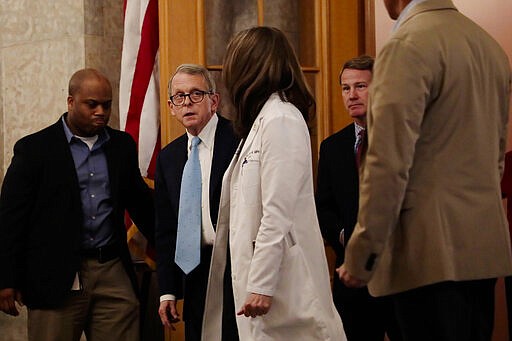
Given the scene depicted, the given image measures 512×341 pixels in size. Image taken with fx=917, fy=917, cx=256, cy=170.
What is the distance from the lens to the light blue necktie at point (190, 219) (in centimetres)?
334

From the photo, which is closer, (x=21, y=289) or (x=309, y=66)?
(x=21, y=289)

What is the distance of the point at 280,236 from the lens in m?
2.53

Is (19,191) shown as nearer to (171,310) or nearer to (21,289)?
(21,289)

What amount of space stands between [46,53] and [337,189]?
1662 mm

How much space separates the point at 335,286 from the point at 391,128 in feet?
5.48

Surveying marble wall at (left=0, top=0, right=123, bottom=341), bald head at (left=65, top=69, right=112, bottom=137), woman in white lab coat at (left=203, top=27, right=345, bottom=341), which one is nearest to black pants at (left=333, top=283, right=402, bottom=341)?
woman in white lab coat at (left=203, top=27, right=345, bottom=341)

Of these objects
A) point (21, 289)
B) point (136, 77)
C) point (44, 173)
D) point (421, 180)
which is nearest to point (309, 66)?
point (136, 77)

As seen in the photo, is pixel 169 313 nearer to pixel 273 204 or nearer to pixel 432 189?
pixel 273 204

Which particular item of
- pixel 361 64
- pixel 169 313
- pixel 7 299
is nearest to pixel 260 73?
pixel 361 64

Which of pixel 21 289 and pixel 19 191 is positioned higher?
pixel 19 191

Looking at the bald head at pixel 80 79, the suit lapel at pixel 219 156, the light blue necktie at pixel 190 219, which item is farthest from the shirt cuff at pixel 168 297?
the bald head at pixel 80 79

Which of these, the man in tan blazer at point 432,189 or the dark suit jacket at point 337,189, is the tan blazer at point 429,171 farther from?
the dark suit jacket at point 337,189

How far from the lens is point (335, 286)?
359 centimetres

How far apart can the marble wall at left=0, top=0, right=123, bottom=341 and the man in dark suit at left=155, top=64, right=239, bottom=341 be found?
0.86m
